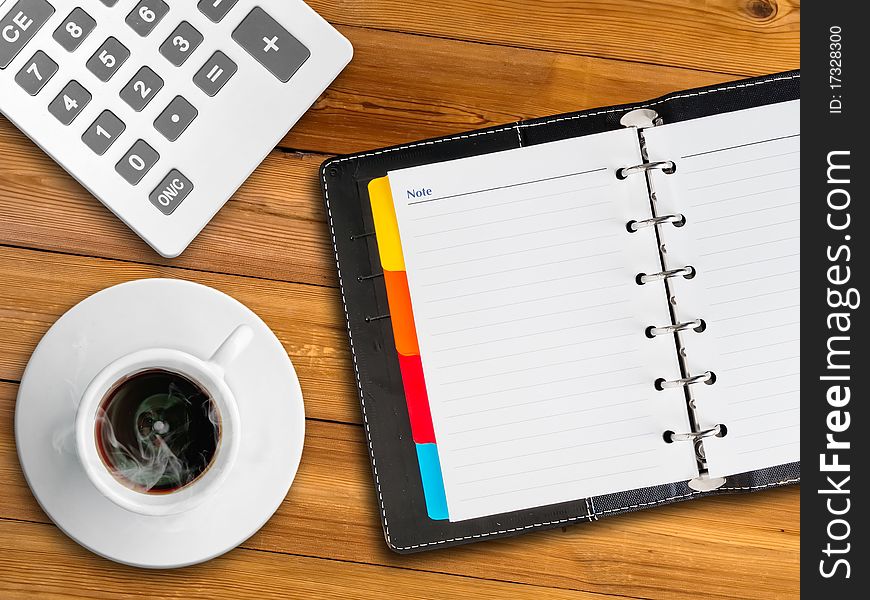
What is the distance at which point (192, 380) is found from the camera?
1.84 feet

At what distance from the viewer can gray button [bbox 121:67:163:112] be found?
1.99ft

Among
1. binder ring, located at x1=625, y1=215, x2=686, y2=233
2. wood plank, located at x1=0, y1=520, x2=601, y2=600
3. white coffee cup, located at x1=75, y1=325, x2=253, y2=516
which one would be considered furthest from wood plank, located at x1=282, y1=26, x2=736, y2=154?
wood plank, located at x1=0, y1=520, x2=601, y2=600

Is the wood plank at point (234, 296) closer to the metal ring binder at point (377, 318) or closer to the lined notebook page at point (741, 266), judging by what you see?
the metal ring binder at point (377, 318)

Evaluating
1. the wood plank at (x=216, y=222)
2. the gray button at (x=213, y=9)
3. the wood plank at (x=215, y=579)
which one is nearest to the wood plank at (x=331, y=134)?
the wood plank at (x=216, y=222)

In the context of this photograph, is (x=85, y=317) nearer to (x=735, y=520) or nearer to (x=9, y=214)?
(x=9, y=214)

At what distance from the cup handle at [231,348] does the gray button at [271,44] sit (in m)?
0.21

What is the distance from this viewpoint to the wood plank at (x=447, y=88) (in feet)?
2.15

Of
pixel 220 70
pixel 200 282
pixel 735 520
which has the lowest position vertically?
pixel 735 520
